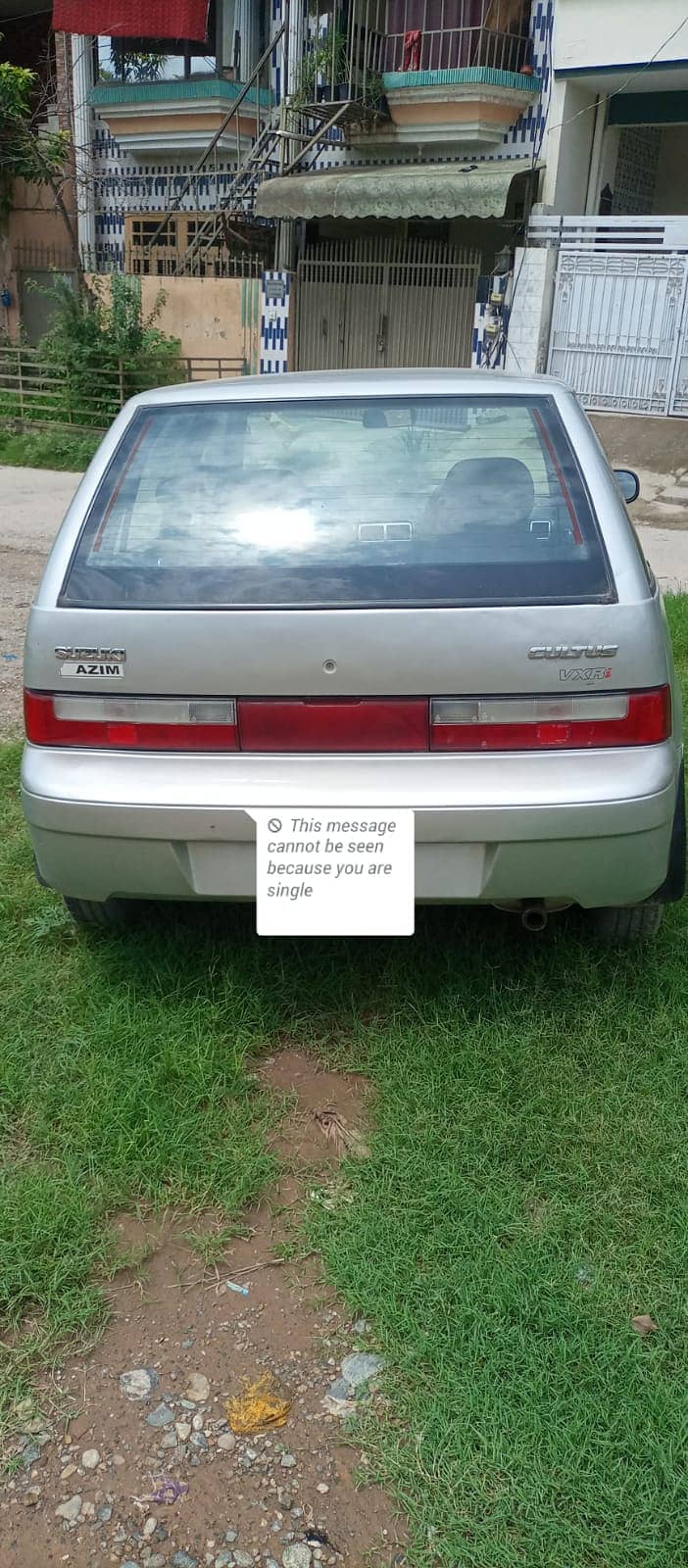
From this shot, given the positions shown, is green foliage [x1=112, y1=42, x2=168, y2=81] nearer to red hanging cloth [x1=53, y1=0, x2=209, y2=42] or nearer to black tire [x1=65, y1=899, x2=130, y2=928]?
red hanging cloth [x1=53, y1=0, x2=209, y2=42]

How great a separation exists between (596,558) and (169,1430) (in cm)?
193

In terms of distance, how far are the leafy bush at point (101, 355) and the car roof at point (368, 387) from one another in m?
12.6

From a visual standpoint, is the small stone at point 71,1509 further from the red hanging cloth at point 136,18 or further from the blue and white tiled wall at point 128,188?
the red hanging cloth at point 136,18

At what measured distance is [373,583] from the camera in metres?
2.69

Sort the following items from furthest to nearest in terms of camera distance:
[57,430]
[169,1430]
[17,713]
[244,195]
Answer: [244,195]
[57,430]
[17,713]
[169,1430]

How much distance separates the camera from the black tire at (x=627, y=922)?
10.4 feet

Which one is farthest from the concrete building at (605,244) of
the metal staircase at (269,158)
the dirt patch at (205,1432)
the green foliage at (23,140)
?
the dirt patch at (205,1432)

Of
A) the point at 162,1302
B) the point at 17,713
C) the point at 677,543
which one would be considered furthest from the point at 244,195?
the point at 162,1302

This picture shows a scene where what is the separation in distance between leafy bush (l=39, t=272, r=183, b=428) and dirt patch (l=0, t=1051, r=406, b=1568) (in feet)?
46.9

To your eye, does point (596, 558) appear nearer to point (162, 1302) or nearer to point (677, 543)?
point (162, 1302)

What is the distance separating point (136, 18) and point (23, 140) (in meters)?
2.45

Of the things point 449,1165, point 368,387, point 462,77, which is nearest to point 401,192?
point 462,77

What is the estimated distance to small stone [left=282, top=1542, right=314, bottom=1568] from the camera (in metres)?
1.79

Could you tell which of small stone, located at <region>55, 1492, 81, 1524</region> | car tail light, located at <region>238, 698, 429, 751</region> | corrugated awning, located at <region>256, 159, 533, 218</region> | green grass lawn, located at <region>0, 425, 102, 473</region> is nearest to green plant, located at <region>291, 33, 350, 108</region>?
corrugated awning, located at <region>256, 159, 533, 218</region>
